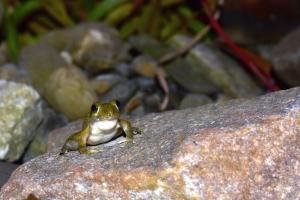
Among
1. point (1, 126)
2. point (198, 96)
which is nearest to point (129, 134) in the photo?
point (1, 126)

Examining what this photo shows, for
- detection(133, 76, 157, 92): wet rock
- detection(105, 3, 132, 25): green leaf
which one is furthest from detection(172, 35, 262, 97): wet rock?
detection(105, 3, 132, 25): green leaf

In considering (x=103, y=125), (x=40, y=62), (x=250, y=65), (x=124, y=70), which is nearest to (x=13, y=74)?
(x=40, y=62)

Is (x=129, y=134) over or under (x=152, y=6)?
under

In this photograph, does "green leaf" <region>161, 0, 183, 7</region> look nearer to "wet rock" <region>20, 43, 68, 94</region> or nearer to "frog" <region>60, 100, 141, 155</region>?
"wet rock" <region>20, 43, 68, 94</region>

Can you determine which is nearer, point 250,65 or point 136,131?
point 136,131

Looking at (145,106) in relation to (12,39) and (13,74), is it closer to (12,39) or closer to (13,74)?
(13,74)

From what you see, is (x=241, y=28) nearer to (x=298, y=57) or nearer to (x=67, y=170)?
(x=298, y=57)
